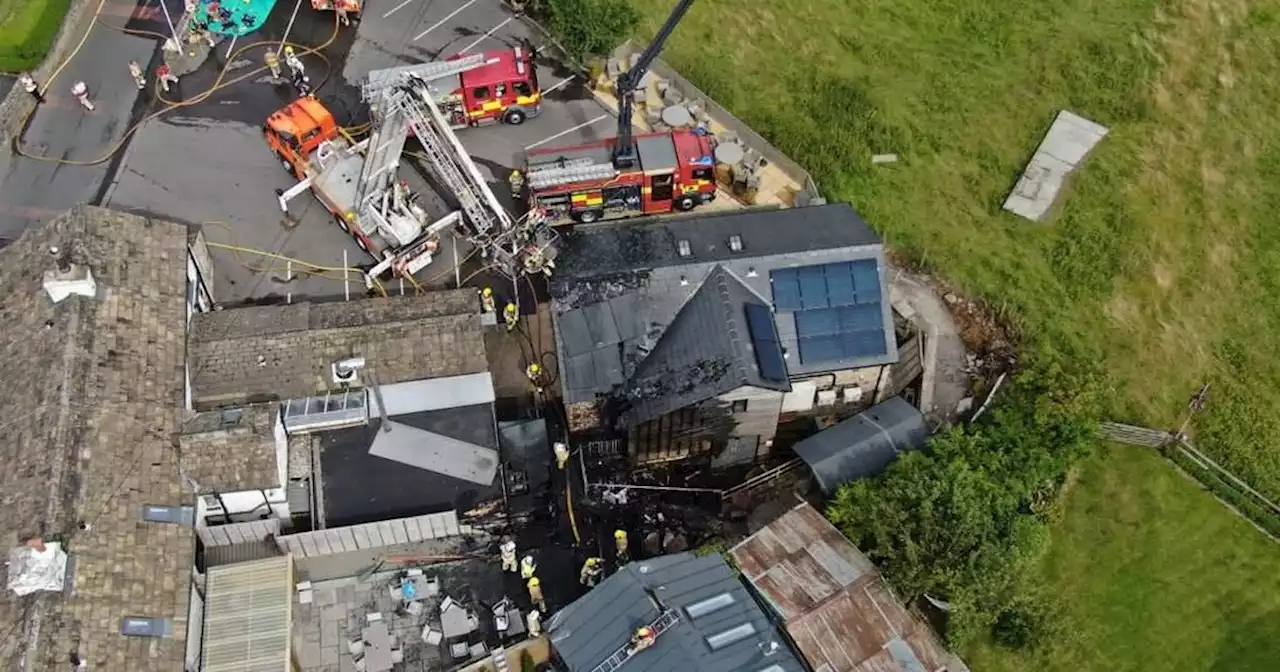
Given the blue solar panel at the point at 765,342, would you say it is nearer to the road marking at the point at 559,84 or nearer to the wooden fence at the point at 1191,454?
the wooden fence at the point at 1191,454

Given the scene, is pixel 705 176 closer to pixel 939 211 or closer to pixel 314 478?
pixel 939 211

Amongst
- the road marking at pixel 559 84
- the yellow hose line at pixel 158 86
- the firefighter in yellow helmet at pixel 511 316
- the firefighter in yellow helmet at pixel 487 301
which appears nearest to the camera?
the firefighter in yellow helmet at pixel 511 316

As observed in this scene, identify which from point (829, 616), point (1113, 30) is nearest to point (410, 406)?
point (829, 616)

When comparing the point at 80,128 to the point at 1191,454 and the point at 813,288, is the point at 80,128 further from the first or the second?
the point at 1191,454

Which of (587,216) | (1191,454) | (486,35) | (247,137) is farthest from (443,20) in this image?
(1191,454)

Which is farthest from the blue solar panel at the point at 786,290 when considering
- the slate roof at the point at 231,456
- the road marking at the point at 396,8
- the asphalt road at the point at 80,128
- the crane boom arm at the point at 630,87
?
the asphalt road at the point at 80,128

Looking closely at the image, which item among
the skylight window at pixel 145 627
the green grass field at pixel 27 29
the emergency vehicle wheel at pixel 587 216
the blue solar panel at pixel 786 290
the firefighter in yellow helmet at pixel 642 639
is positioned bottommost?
the skylight window at pixel 145 627
